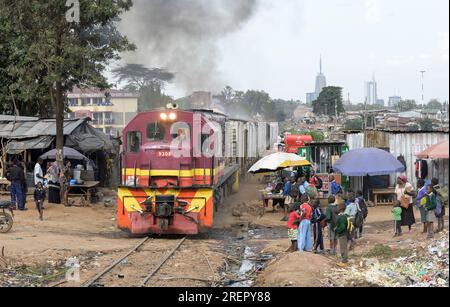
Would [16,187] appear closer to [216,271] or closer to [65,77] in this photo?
[65,77]

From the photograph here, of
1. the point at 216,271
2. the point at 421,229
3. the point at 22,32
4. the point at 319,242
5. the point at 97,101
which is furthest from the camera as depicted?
the point at 97,101

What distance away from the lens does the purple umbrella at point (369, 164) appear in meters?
17.2

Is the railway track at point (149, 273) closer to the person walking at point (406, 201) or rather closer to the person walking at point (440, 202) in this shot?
the person walking at point (406, 201)

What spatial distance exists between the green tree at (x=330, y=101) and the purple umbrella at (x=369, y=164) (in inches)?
1597

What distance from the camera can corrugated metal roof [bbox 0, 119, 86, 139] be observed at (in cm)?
2342

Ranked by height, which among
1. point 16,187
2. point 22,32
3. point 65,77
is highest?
point 22,32

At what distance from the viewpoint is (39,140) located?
23.2 metres

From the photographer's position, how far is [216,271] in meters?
10.8

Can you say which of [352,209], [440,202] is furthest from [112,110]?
[440,202]

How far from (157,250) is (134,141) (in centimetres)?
302

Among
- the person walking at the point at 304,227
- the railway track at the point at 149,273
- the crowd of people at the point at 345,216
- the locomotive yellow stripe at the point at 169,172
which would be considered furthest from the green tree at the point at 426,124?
the person walking at the point at 304,227

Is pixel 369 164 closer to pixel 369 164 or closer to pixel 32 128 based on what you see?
pixel 369 164

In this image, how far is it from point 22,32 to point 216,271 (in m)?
12.9
